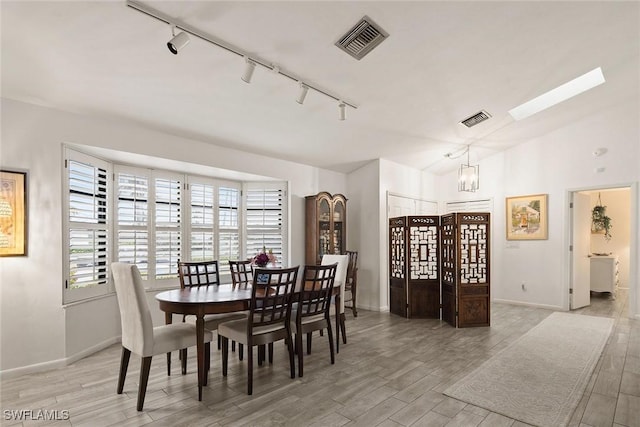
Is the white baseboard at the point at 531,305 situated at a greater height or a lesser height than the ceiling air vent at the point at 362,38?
lesser

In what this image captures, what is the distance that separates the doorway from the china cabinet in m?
4.05

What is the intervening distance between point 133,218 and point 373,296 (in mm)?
3978

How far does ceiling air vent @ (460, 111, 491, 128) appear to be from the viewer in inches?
193

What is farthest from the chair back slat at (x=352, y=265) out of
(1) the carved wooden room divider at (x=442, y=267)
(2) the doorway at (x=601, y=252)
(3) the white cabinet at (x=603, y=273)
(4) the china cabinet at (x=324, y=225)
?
(3) the white cabinet at (x=603, y=273)

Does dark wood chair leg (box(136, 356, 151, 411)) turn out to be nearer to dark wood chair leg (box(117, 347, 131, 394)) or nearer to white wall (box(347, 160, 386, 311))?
dark wood chair leg (box(117, 347, 131, 394))

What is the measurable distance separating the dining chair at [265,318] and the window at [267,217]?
2.48 meters

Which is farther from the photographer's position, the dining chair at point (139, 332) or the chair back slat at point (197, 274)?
the chair back slat at point (197, 274)

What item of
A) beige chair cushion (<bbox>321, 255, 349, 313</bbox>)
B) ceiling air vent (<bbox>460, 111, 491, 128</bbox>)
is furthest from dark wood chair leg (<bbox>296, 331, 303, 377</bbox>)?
ceiling air vent (<bbox>460, 111, 491, 128</bbox>)

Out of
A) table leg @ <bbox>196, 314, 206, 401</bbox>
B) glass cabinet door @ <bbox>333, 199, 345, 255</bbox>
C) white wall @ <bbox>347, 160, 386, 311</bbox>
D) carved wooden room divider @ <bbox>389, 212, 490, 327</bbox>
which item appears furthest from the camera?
white wall @ <bbox>347, 160, 386, 311</bbox>

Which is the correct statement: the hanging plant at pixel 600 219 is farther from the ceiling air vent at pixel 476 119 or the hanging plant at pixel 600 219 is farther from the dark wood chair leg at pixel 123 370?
the dark wood chair leg at pixel 123 370

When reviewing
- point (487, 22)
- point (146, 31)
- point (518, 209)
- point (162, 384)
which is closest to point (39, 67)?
point (146, 31)

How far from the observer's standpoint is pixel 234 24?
8.30 ft

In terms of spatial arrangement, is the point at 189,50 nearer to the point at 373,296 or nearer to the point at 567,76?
the point at 567,76

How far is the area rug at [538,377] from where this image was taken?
2.57 metres
